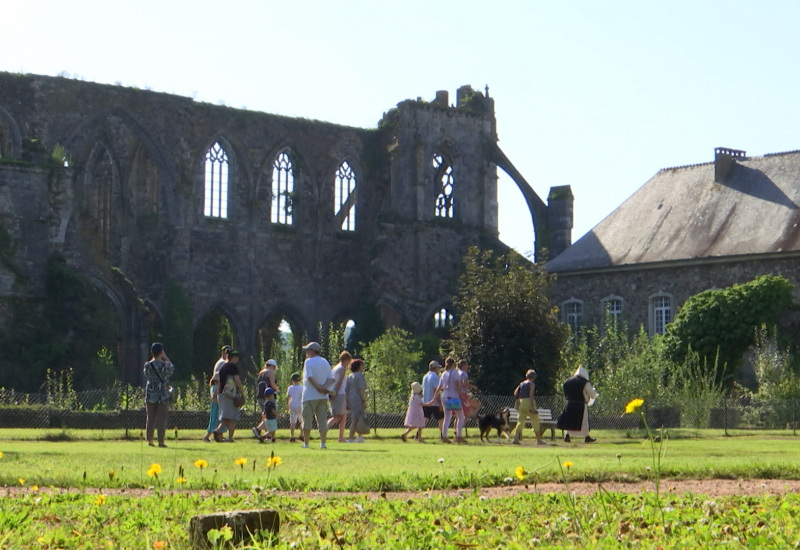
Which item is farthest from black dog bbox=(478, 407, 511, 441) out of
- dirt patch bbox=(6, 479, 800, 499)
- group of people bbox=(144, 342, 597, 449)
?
dirt patch bbox=(6, 479, 800, 499)

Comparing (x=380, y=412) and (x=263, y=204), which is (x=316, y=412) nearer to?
(x=380, y=412)

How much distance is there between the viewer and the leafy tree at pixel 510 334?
31.4 meters

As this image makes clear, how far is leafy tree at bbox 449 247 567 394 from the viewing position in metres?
31.4

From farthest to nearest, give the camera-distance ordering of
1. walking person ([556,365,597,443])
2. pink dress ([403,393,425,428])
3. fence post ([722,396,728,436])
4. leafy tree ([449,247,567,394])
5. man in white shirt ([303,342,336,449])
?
leafy tree ([449,247,567,394]), fence post ([722,396,728,436]), pink dress ([403,393,425,428]), walking person ([556,365,597,443]), man in white shirt ([303,342,336,449])

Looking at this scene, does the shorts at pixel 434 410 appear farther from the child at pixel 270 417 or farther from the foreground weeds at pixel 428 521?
the foreground weeds at pixel 428 521

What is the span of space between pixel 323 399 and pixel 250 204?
28.0 m

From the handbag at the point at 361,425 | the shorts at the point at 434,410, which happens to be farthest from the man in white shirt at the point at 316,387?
the shorts at the point at 434,410

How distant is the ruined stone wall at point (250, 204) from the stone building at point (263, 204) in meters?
0.05

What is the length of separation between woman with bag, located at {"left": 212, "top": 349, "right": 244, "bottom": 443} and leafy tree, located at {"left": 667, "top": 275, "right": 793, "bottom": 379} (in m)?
21.0

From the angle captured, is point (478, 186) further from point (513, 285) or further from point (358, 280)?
point (513, 285)

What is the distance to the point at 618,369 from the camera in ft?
107

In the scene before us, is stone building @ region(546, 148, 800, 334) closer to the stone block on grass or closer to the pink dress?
the pink dress

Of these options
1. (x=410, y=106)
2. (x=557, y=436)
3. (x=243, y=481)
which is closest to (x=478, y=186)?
(x=410, y=106)

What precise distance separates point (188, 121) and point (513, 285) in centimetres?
1640
